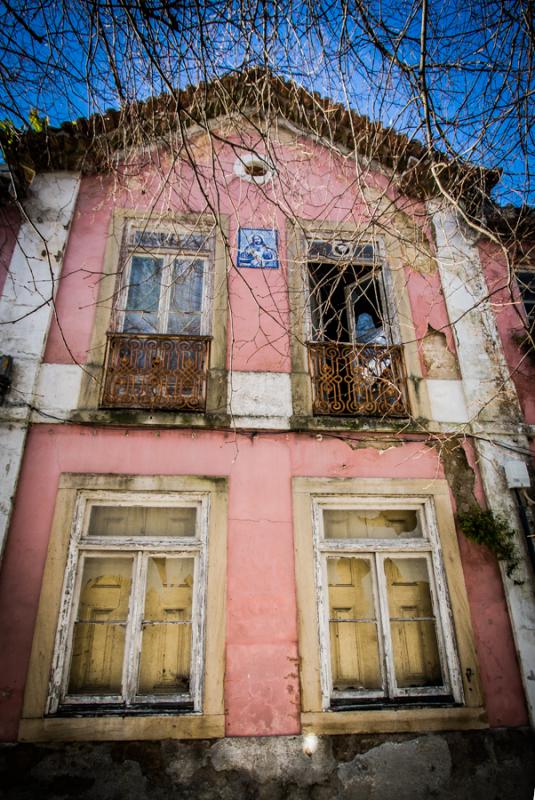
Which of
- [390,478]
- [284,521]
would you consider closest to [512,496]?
[390,478]

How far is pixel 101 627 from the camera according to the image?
4.07 meters

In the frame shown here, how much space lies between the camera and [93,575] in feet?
13.9

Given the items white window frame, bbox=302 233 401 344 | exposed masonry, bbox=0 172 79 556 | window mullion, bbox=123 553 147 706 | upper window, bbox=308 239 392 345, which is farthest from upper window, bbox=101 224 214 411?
window mullion, bbox=123 553 147 706

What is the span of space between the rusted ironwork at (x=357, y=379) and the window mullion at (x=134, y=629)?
7.37 ft

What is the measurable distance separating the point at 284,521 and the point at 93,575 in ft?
5.89

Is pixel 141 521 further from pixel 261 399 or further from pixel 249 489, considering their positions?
pixel 261 399

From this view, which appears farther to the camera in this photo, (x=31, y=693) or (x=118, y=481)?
(x=118, y=481)

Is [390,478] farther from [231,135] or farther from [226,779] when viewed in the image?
[231,135]

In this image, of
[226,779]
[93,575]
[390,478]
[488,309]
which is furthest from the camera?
[488,309]

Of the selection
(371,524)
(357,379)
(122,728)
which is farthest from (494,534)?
(122,728)

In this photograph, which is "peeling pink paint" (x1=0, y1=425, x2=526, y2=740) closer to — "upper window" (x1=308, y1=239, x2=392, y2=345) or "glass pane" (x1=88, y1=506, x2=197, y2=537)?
"glass pane" (x1=88, y1=506, x2=197, y2=537)

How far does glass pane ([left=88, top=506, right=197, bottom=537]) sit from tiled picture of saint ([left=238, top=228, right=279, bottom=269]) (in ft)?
9.46

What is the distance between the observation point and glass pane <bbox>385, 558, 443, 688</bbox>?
4160 millimetres

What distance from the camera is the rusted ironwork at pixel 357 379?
15.9 feet
